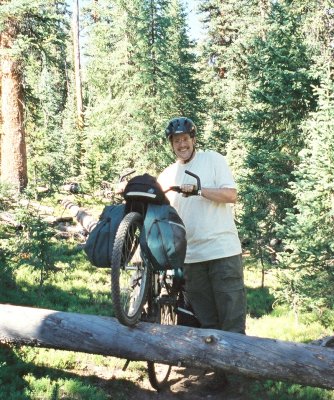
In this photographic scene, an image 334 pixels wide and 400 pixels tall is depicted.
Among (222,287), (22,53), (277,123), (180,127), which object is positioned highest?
(22,53)

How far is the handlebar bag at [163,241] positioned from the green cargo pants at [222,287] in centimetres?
102

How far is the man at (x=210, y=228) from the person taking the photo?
16.1ft

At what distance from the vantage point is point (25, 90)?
15.6 meters

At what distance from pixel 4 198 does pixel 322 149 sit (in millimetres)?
10217

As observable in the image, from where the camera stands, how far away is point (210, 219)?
4.90 meters

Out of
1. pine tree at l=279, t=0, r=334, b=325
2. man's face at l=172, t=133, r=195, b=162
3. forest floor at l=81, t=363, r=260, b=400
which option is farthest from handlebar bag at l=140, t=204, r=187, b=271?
pine tree at l=279, t=0, r=334, b=325

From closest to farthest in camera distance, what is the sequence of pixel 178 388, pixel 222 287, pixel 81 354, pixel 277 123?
pixel 222 287
pixel 178 388
pixel 81 354
pixel 277 123

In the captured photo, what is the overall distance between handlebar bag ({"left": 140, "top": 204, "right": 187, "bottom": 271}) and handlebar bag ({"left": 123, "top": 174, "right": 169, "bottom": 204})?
175mm

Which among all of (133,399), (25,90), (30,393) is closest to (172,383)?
(133,399)

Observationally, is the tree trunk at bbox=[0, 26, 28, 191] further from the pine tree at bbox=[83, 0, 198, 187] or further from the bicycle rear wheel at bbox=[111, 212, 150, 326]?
the bicycle rear wheel at bbox=[111, 212, 150, 326]

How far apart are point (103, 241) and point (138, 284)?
718 millimetres

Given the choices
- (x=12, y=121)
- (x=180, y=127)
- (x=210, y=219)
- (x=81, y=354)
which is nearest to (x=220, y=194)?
(x=210, y=219)

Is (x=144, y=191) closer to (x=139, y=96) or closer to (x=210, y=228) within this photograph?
(x=210, y=228)

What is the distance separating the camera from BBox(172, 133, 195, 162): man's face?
505 centimetres
